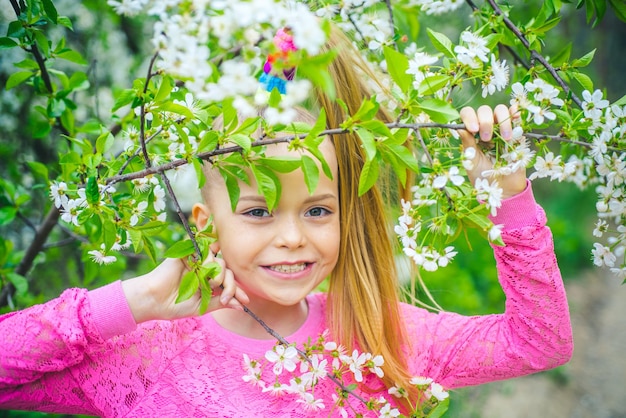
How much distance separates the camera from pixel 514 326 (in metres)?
1.56

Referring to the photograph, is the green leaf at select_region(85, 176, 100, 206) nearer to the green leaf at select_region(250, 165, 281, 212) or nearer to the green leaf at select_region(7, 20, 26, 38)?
the green leaf at select_region(250, 165, 281, 212)

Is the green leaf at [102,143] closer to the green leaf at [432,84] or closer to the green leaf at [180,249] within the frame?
the green leaf at [180,249]

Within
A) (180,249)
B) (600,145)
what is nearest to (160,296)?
(180,249)

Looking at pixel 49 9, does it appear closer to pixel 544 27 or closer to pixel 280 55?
pixel 280 55

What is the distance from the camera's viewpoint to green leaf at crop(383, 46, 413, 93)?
112cm

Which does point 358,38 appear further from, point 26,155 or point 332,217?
point 26,155

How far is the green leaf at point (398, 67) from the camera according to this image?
3.66 ft

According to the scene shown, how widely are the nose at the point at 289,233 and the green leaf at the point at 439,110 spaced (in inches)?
18.3

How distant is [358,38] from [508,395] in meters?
3.05

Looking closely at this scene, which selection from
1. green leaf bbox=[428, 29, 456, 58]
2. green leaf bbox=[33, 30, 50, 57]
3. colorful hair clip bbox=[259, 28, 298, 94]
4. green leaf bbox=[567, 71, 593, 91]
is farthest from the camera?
green leaf bbox=[33, 30, 50, 57]

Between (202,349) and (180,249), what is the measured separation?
495mm

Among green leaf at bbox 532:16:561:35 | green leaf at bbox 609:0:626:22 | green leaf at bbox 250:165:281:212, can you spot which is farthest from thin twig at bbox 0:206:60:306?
green leaf at bbox 609:0:626:22

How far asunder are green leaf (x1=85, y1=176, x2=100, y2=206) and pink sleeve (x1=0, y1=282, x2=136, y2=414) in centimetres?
31

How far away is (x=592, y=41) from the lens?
8.96 metres
